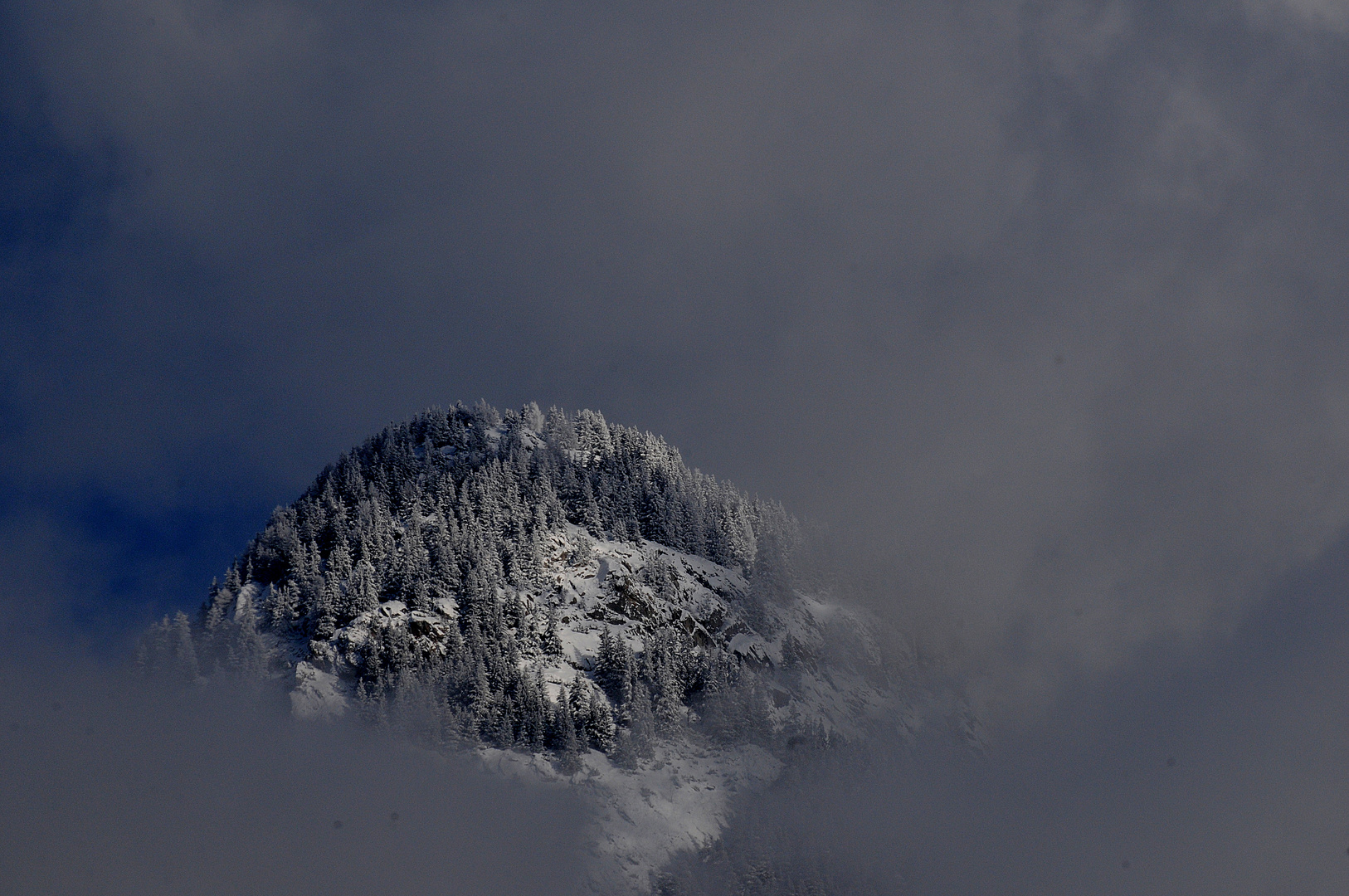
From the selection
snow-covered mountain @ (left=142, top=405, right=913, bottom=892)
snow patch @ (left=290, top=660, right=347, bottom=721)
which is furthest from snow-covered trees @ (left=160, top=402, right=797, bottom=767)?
snow patch @ (left=290, top=660, right=347, bottom=721)

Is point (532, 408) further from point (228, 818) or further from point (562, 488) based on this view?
point (228, 818)

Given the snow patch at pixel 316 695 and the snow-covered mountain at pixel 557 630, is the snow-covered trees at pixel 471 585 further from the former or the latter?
the snow patch at pixel 316 695

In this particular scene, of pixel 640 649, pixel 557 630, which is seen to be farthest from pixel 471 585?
pixel 640 649

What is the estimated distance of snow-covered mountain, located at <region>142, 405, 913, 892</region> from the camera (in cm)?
11475

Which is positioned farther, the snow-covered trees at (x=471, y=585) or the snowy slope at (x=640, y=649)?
the snow-covered trees at (x=471, y=585)

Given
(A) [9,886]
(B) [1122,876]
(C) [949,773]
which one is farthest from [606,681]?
(B) [1122,876]

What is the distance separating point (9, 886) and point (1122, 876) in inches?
5365

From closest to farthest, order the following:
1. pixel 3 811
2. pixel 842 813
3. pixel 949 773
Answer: pixel 3 811 → pixel 842 813 → pixel 949 773

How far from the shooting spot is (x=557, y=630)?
12912 centimetres

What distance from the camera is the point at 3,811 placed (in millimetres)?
112312

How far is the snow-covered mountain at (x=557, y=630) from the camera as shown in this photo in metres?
115

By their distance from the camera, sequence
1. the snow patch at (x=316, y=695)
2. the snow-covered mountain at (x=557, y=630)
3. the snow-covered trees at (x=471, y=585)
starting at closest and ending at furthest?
the snow patch at (x=316, y=695), the snow-covered mountain at (x=557, y=630), the snow-covered trees at (x=471, y=585)

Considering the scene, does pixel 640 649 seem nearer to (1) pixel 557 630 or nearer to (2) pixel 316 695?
(1) pixel 557 630

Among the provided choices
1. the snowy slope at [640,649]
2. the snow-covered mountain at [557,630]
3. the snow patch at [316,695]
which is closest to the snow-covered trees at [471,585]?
the snow-covered mountain at [557,630]
